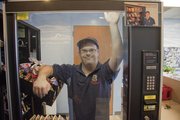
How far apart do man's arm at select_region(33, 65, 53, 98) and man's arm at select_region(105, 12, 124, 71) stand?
0.42 meters

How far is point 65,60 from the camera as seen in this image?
1255 mm

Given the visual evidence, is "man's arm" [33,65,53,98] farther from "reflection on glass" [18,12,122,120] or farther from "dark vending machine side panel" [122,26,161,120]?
"dark vending machine side panel" [122,26,161,120]

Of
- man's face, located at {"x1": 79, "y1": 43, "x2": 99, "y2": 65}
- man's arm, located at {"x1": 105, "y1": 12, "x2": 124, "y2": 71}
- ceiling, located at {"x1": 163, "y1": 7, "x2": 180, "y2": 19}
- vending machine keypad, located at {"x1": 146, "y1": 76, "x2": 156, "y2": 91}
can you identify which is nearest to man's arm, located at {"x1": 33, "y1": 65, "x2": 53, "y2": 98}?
man's face, located at {"x1": 79, "y1": 43, "x2": 99, "y2": 65}

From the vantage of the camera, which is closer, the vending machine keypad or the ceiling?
the vending machine keypad

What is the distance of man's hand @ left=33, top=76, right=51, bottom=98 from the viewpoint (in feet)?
4.12

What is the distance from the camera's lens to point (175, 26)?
525 cm

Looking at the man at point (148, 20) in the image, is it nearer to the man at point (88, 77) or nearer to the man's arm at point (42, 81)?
the man at point (88, 77)

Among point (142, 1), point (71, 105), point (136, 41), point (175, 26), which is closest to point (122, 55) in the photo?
point (136, 41)

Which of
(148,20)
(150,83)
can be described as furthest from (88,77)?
(148,20)

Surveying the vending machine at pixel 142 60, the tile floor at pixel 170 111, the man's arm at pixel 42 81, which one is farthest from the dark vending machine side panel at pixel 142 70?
the tile floor at pixel 170 111

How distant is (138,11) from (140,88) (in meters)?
0.49

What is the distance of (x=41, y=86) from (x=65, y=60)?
9.4 inches

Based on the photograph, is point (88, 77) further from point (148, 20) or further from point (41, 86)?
point (148, 20)

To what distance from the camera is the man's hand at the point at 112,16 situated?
1.19 meters
